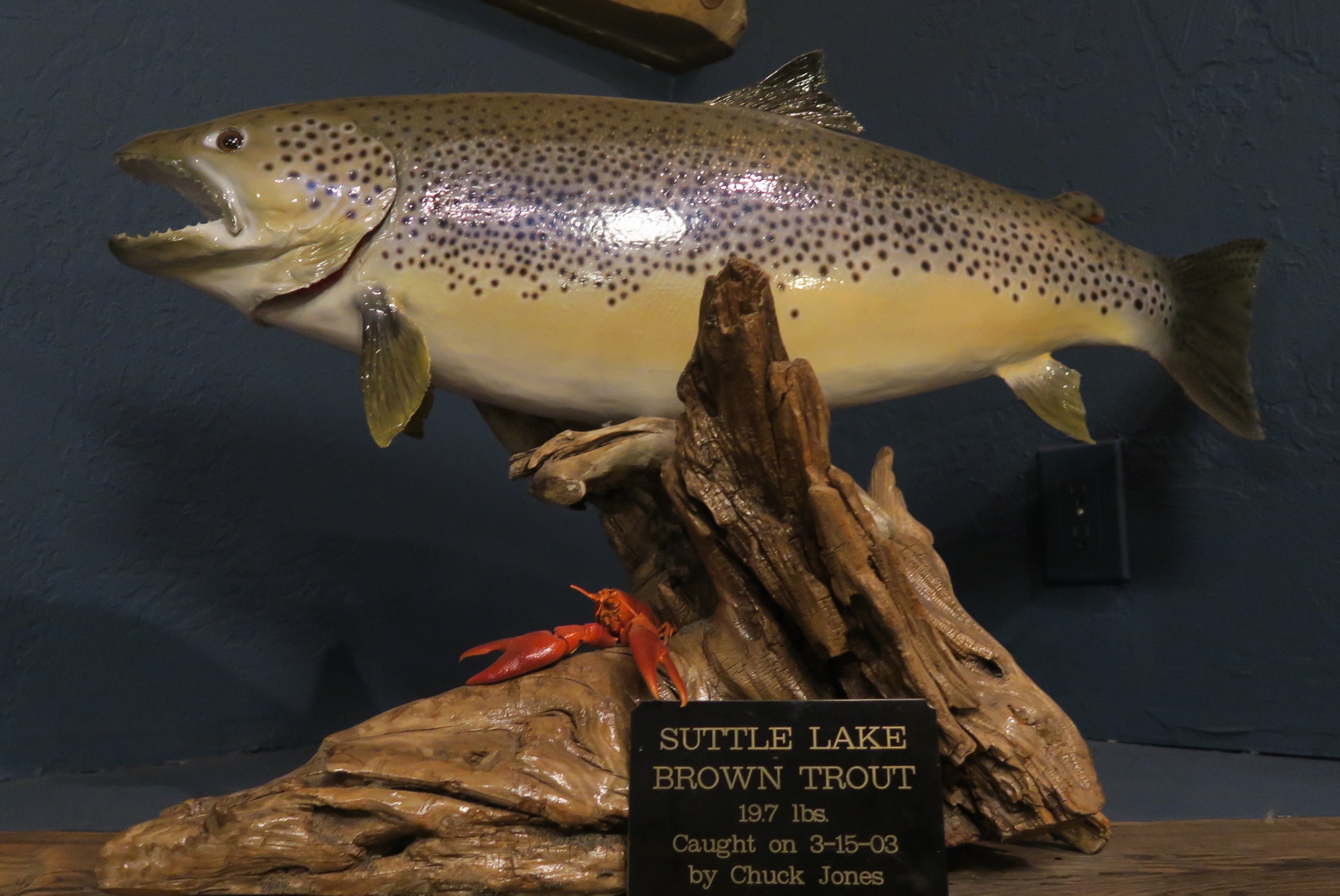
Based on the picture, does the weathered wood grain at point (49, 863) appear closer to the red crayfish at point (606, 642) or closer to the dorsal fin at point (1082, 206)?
the red crayfish at point (606, 642)

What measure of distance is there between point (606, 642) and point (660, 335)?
A: 328 millimetres

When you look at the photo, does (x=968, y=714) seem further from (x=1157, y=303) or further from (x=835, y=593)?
(x=1157, y=303)

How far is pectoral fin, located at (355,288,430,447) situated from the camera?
0.94m

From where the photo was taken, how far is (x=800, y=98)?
3.80 ft

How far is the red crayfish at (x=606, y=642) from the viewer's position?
0.86 metres

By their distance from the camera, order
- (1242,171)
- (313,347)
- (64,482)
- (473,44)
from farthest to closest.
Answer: (473,44) < (313,347) < (1242,171) < (64,482)

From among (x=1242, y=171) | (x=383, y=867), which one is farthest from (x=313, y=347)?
(x=1242, y=171)

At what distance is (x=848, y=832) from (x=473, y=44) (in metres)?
1.61

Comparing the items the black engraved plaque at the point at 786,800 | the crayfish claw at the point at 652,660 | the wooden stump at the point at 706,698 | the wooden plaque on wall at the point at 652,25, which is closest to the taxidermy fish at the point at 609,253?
the wooden stump at the point at 706,698

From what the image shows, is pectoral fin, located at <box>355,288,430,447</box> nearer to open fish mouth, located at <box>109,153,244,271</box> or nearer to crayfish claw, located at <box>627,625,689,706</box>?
open fish mouth, located at <box>109,153,244,271</box>

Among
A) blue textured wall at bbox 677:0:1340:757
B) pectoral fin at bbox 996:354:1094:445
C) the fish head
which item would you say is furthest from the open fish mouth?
blue textured wall at bbox 677:0:1340:757

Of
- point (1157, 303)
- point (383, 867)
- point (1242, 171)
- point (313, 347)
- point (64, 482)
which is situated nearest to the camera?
point (383, 867)

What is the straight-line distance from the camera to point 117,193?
4.42ft

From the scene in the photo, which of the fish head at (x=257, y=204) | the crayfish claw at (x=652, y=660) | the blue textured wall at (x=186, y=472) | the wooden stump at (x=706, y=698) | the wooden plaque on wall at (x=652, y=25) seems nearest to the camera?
the wooden stump at (x=706, y=698)
